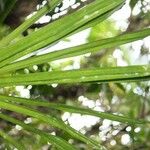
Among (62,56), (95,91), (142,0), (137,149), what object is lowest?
(137,149)

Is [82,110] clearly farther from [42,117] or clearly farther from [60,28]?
[60,28]

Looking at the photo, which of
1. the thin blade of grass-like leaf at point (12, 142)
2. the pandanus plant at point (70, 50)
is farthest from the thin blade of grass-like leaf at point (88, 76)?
the thin blade of grass-like leaf at point (12, 142)

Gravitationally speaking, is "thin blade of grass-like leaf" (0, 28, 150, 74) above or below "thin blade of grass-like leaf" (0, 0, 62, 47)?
below

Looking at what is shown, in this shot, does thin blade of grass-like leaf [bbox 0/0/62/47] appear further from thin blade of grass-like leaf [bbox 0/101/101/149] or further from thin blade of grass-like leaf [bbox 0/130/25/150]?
thin blade of grass-like leaf [bbox 0/130/25/150]

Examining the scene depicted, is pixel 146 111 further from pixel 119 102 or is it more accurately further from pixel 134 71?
pixel 134 71

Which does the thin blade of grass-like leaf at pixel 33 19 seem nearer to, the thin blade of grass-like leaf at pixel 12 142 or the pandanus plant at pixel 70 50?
the pandanus plant at pixel 70 50

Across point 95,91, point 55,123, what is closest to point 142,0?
point 95,91

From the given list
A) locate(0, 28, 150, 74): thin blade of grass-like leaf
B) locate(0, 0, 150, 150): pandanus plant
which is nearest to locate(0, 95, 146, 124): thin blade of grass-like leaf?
locate(0, 0, 150, 150): pandanus plant
